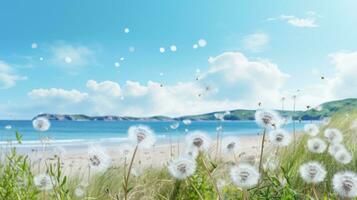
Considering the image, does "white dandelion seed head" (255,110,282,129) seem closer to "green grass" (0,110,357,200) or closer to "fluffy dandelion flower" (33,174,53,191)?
"green grass" (0,110,357,200)

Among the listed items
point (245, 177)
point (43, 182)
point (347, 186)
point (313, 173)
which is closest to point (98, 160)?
point (43, 182)

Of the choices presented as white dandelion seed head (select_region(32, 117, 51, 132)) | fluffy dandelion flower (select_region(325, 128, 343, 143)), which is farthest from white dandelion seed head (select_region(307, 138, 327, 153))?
white dandelion seed head (select_region(32, 117, 51, 132))

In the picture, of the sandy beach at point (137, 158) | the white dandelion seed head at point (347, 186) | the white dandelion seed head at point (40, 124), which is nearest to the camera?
the white dandelion seed head at point (347, 186)

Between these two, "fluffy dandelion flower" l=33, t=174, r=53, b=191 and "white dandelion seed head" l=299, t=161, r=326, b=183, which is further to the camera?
"fluffy dandelion flower" l=33, t=174, r=53, b=191

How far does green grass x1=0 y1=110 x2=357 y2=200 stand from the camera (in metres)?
2.67

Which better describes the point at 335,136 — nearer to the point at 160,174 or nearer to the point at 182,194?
the point at 182,194

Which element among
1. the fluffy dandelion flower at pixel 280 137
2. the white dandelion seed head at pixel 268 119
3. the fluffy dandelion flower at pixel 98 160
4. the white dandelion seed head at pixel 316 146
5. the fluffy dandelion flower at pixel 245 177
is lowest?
the fluffy dandelion flower at pixel 245 177

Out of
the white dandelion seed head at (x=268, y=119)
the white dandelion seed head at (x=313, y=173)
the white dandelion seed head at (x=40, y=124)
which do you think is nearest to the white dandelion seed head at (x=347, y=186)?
the white dandelion seed head at (x=313, y=173)

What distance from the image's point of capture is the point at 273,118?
8.63 ft

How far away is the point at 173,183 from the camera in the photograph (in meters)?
4.28

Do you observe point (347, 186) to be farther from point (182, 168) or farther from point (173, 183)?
point (173, 183)

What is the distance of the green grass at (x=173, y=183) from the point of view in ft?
8.76

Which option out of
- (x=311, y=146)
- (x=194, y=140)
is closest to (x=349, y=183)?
(x=194, y=140)

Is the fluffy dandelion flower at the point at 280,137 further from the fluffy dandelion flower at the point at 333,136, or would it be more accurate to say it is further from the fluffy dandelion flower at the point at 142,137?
the fluffy dandelion flower at the point at 142,137
